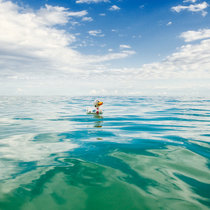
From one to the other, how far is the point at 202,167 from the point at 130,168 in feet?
4.61

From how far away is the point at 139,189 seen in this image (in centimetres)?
240

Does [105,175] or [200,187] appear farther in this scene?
[105,175]

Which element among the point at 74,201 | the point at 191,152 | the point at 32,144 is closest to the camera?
the point at 74,201

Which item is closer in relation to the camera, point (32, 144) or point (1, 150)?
point (1, 150)

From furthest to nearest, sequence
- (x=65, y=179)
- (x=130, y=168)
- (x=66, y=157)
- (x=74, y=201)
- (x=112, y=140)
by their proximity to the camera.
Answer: (x=112, y=140) < (x=66, y=157) < (x=130, y=168) < (x=65, y=179) < (x=74, y=201)

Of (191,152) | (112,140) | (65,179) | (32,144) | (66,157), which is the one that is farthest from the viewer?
(112,140)

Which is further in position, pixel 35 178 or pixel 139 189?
pixel 35 178

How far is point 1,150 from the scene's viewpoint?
13.3 feet

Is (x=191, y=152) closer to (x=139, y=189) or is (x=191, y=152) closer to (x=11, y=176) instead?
(x=139, y=189)

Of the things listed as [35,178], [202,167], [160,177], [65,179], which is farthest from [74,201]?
[202,167]

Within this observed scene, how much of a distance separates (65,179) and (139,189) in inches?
47.0

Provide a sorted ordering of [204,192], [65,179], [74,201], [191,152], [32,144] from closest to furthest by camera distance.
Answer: [74,201] < [204,192] < [65,179] < [191,152] < [32,144]

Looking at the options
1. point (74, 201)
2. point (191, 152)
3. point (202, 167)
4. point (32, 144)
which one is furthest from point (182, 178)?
point (32, 144)

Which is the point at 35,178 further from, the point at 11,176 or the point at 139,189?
the point at 139,189
